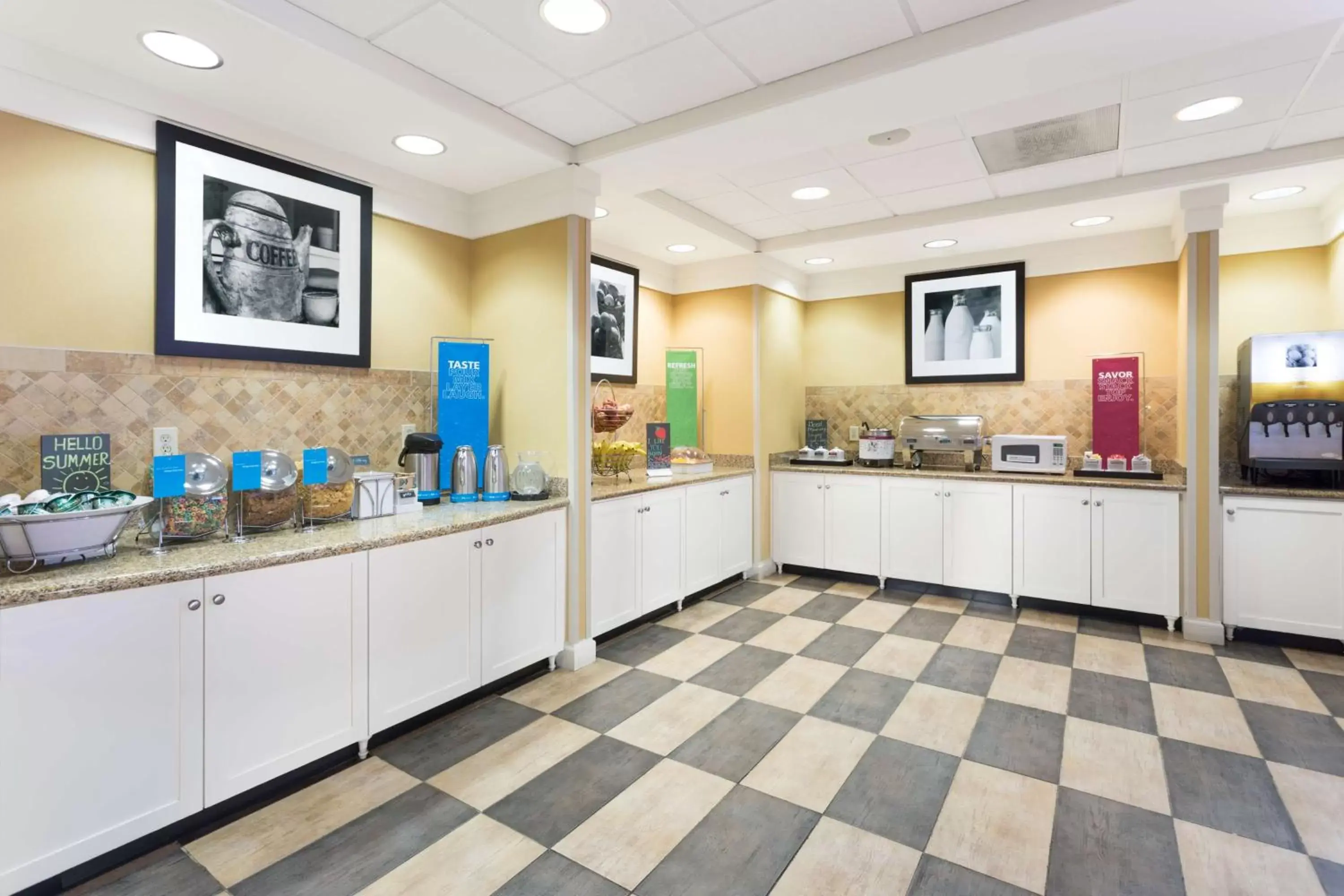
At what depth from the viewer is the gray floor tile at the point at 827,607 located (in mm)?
4367

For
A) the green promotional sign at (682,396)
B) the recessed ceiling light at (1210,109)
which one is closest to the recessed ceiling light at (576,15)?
the recessed ceiling light at (1210,109)

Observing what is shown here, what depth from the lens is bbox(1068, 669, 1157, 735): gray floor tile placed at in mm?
2871

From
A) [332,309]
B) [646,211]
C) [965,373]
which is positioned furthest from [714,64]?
[965,373]

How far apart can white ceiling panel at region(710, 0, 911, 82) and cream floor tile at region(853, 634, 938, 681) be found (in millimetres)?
2910

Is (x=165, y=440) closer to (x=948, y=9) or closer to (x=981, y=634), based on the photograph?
(x=948, y=9)

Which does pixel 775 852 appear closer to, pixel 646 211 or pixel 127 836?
pixel 127 836

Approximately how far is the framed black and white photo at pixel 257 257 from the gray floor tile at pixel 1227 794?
389 centimetres

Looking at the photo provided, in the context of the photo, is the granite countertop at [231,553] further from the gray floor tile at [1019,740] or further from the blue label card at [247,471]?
the gray floor tile at [1019,740]

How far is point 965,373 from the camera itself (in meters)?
5.27

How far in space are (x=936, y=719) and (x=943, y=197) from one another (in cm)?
309

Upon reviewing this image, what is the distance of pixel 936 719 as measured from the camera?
290cm

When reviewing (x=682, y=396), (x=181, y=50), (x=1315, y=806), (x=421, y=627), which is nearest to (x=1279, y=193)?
(x=1315, y=806)

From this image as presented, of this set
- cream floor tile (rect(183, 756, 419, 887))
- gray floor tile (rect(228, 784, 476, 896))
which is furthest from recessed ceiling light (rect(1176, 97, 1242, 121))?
cream floor tile (rect(183, 756, 419, 887))

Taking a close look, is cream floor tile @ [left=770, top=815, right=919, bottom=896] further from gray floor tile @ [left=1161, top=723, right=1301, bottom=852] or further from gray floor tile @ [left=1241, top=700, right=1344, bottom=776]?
gray floor tile @ [left=1241, top=700, right=1344, bottom=776]
